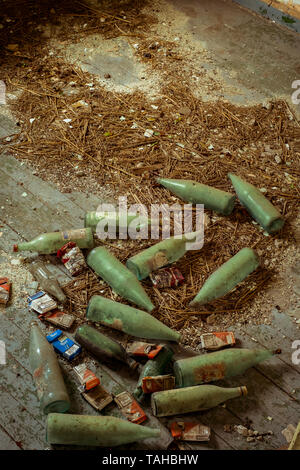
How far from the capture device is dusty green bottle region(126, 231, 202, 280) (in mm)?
2322

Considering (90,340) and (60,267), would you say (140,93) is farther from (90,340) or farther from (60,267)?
(90,340)

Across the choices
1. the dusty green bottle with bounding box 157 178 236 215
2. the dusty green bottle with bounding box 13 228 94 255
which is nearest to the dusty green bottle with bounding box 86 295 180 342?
the dusty green bottle with bounding box 13 228 94 255

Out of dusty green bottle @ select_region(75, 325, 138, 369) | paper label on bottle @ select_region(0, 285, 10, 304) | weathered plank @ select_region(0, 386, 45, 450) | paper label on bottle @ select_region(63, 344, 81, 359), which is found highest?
dusty green bottle @ select_region(75, 325, 138, 369)

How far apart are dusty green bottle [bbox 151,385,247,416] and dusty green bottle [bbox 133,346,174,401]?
0.28 ft

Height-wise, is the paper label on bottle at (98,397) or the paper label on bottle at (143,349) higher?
the paper label on bottle at (143,349)

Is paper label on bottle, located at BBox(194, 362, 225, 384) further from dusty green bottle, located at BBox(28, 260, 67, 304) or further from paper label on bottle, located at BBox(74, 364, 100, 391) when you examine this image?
dusty green bottle, located at BBox(28, 260, 67, 304)

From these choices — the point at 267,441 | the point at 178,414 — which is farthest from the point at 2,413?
the point at 267,441

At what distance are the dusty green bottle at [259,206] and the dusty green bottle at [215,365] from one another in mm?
781

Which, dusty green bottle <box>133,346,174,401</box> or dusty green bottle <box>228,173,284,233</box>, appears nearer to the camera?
dusty green bottle <box>133,346,174,401</box>

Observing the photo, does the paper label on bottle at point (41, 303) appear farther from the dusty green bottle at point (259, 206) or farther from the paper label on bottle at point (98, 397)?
the dusty green bottle at point (259, 206)

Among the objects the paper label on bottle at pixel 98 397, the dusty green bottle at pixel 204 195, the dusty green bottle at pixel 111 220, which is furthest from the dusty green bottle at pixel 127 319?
the dusty green bottle at pixel 204 195

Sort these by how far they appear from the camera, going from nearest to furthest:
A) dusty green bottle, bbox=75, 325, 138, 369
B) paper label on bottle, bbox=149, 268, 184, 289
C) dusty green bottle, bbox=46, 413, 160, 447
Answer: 1. dusty green bottle, bbox=46, 413, 160, 447
2. dusty green bottle, bbox=75, 325, 138, 369
3. paper label on bottle, bbox=149, 268, 184, 289

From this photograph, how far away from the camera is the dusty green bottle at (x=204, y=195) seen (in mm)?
2650
